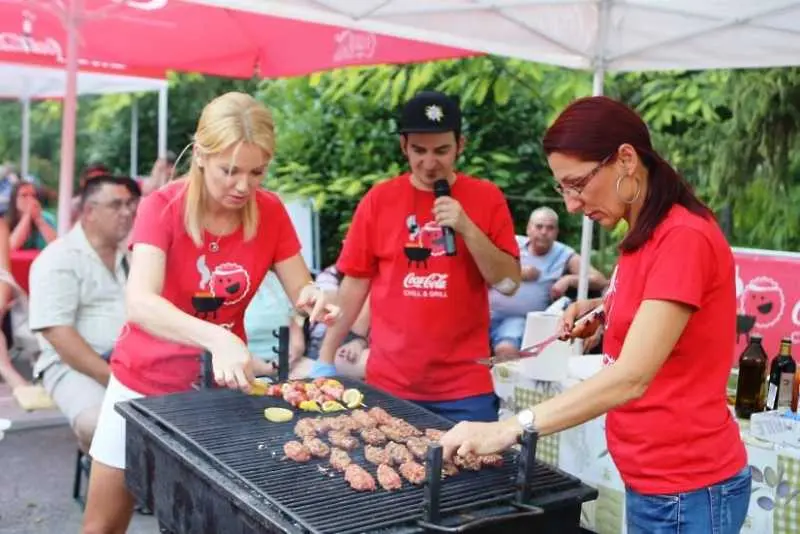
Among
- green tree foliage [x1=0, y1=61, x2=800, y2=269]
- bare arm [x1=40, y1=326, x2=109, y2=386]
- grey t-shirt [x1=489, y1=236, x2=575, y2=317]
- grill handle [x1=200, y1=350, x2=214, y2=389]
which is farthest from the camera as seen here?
green tree foliage [x1=0, y1=61, x2=800, y2=269]

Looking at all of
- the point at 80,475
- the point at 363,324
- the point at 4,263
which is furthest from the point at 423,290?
the point at 4,263

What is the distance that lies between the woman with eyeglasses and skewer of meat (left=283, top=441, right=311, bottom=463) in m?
0.45

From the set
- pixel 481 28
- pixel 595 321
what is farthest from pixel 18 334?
pixel 595 321

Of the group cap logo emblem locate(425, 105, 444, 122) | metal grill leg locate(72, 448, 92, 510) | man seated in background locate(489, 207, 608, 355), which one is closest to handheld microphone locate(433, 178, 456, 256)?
cap logo emblem locate(425, 105, 444, 122)

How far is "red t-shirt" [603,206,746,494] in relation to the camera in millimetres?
1864

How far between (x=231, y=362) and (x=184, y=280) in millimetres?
451

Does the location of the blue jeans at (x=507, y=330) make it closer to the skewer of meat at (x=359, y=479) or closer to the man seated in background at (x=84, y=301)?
the man seated in background at (x=84, y=301)

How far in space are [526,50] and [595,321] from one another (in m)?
2.66

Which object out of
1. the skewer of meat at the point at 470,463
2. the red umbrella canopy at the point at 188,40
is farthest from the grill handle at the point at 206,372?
the red umbrella canopy at the point at 188,40

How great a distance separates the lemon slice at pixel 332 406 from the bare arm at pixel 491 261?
80cm

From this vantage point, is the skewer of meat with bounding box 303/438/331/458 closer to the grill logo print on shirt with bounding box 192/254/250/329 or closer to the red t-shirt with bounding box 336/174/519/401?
the grill logo print on shirt with bounding box 192/254/250/329

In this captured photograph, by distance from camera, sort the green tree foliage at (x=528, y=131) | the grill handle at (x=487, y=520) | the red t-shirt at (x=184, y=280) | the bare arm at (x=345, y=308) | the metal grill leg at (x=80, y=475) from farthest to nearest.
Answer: the green tree foliage at (x=528, y=131)
the metal grill leg at (x=80, y=475)
the bare arm at (x=345, y=308)
the red t-shirt at (x=184, y=280)
the grill handle at (x=487, y=520)

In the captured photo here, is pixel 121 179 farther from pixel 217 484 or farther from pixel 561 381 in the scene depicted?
pixel 217 484

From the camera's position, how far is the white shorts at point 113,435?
103 inches
